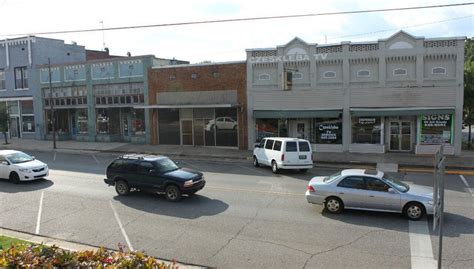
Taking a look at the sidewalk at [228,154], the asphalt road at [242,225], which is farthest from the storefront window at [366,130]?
the asphalt road at [242,225]

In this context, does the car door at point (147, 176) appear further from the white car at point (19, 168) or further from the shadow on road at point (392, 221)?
the white car at point (19, 168)

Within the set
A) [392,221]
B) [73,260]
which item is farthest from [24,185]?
[392,221]

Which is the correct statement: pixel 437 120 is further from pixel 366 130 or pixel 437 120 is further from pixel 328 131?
pixel 328 131

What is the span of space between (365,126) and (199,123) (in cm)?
1193

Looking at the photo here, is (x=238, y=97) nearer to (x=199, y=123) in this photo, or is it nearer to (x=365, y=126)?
(x=199, y=123)

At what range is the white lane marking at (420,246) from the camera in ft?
27.2

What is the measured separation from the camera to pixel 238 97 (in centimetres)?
2820

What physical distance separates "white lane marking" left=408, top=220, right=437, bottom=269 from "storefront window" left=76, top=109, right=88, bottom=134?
102ft

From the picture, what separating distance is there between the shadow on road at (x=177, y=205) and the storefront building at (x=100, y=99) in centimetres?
1811

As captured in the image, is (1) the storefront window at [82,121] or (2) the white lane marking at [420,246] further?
(1) the storefront window at [82,121]

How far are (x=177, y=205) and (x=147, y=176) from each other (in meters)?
1.77

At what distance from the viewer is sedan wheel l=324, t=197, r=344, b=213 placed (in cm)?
1213

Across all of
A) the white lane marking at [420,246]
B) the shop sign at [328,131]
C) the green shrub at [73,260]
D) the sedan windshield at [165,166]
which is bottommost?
the white lane marking at [420,246]

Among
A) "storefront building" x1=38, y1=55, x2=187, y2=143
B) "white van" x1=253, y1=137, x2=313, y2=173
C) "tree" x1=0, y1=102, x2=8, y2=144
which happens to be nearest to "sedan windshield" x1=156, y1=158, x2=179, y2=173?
"white van" x1=253, y1=137, x2=313, y2=173
